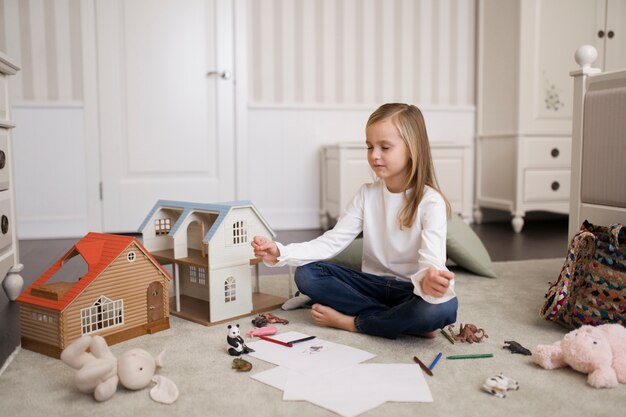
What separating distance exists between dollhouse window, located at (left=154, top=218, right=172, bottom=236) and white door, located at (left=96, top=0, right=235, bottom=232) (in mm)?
1932

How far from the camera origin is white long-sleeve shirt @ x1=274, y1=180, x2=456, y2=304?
1.63m

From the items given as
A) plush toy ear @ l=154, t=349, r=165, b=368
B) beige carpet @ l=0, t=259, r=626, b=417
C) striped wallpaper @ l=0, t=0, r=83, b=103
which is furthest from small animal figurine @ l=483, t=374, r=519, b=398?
striped wallpaper @ l=0, t=0, r=83, b=103

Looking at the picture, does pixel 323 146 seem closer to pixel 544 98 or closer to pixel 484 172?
pixel 484 172

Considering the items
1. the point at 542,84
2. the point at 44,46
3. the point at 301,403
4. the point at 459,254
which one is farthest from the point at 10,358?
the point at 542,84

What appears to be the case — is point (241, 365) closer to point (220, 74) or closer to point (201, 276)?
point (201, 276)

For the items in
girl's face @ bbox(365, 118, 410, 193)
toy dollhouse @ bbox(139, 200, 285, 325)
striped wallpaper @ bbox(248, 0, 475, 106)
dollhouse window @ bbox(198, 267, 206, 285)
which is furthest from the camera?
striped wallpaper @ bbox(248, 0, 475, 106)

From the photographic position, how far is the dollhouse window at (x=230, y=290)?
1.85m

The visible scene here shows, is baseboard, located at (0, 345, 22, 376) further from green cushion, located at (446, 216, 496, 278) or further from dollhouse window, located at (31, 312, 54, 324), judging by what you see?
green cushion, located at (446, 216, 496, 278)

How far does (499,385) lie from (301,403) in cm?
43

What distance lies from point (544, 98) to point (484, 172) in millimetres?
696

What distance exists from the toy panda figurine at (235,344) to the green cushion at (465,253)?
1.16 m

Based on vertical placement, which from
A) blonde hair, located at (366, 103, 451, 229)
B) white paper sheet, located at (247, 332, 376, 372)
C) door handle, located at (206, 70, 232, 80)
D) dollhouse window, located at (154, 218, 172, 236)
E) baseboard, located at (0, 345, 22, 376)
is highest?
door handle, located at (206, 70, 232, 80)

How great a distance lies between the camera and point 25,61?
12.1 ft

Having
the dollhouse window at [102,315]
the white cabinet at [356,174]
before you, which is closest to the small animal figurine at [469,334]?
the dollhouse window at [102,315]
